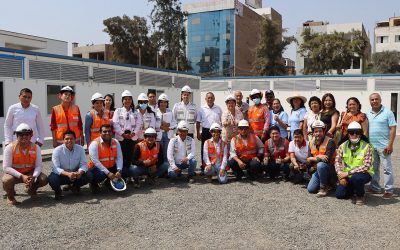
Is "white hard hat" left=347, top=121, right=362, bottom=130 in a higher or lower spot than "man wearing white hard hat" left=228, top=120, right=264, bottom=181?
higher

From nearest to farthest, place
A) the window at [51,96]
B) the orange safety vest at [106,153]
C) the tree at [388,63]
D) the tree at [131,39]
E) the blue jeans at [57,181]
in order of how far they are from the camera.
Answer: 1. the blue jeans at [57,181]
2. the orange safety vest at [106,153]
3. the window at [51,96]
4. the tree at [131,39]
5. the tree at [388,63]

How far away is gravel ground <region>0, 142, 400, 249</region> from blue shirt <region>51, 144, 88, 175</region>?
457 mm

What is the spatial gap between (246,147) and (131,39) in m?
34.3

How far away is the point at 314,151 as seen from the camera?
6.07 metres

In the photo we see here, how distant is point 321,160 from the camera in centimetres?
580

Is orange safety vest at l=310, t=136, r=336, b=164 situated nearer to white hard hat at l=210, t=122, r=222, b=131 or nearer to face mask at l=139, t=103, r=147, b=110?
white hard hat at l=210, t=122, r=222, b=131

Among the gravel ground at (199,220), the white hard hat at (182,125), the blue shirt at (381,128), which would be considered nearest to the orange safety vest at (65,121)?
the gravel ground at (199,220)

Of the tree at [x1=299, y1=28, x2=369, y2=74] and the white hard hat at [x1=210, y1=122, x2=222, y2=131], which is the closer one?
the white hard hat at [x1=210, y1=122, x2=222, y2=131]

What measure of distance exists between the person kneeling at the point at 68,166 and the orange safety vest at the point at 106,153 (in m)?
0.29

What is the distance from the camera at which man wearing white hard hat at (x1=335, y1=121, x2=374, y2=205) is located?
209 inches

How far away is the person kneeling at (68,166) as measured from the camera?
544 centimetres

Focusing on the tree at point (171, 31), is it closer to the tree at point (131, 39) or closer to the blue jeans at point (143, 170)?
the tree at point (131, 39)

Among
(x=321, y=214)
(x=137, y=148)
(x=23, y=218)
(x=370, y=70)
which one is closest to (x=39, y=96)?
(x=137, y=148)

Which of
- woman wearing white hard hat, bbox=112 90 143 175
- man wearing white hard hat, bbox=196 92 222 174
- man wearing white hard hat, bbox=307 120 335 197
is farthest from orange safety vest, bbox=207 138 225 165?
man wearing white hard hat, bbox=307 120 335 197
